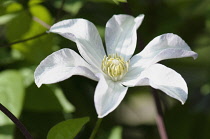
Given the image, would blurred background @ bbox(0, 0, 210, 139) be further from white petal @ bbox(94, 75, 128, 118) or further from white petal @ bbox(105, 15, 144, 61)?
white petal @ bbox(94, 75, 128, 118)

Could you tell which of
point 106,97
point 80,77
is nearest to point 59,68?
point 106,97

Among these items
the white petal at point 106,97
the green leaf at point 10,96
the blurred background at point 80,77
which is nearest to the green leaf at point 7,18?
the blurred background at point 80,77

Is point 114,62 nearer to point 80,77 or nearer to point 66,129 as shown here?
point 66,129

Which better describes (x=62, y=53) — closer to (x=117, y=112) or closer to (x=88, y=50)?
(x=88, y=50)

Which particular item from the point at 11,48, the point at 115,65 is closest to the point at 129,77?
the point at 115,65

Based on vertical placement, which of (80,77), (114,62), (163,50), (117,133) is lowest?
(80,77)

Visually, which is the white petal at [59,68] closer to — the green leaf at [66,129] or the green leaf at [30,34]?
the green leaf at [66,129]
